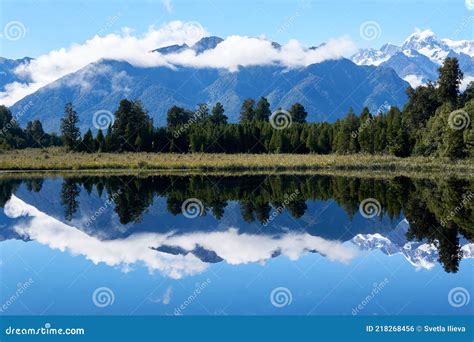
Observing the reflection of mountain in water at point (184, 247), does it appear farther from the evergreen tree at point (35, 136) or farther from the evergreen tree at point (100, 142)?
the evergreen tree at point (35, 136)

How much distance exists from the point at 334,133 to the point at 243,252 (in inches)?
2442

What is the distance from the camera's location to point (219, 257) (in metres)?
16.2

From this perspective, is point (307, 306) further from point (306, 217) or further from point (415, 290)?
point (306, 217)

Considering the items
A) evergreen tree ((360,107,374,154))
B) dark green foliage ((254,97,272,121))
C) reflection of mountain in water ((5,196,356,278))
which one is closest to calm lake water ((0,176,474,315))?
reflection of mountain in water ((5,196,356,278))

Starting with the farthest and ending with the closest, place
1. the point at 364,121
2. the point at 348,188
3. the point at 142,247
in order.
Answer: the point at 364,121, the point at 348,188, the point at 142,247

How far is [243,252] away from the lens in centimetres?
1675

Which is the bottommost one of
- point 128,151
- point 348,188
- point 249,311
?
point 249,311

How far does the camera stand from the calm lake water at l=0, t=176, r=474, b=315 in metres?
12.3

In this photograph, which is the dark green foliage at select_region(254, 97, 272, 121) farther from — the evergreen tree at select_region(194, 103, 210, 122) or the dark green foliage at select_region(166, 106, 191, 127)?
the dark green foliage at select_region(166, 106, 191, 127)

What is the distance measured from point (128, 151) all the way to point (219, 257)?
56922 millimetres

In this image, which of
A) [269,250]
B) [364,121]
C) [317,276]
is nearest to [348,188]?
[269,250]

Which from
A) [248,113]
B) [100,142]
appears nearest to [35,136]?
[248,113]

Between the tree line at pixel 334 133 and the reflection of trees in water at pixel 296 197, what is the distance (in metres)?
20.6

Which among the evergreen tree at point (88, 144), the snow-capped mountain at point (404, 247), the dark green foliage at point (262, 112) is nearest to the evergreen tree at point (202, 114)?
the dark green foliage at point (262, 112)
